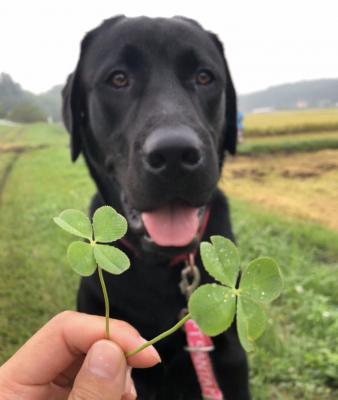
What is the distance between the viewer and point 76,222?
506 mm

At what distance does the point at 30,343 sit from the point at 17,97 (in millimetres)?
15774

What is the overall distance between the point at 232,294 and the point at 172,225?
1.17 meters

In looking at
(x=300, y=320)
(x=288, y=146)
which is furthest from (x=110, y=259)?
(x=288, y=146)

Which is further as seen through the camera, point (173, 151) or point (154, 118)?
point (154, 118)

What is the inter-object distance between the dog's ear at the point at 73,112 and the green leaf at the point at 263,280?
1.81 m

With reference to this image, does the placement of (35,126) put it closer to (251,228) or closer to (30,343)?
(251,228)

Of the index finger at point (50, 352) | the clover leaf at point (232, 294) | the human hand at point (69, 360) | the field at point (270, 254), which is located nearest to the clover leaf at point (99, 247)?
the clover leaf at point (232, 294)

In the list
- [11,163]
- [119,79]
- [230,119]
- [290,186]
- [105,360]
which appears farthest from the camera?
[11,163]

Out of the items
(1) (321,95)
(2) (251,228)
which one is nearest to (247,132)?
(2) (251,228)

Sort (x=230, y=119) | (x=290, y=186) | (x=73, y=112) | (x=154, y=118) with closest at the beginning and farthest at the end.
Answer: (x=154, y=118), (x=73, y=112), (x=230, y=119), (x=290, y=186)

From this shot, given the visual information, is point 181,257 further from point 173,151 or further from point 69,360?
point 69,360

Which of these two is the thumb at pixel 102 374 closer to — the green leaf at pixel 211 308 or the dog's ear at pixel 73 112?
the green leaf at pixel 211 308

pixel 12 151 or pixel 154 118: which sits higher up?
pixel 154 118

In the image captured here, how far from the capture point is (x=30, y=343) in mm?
819
